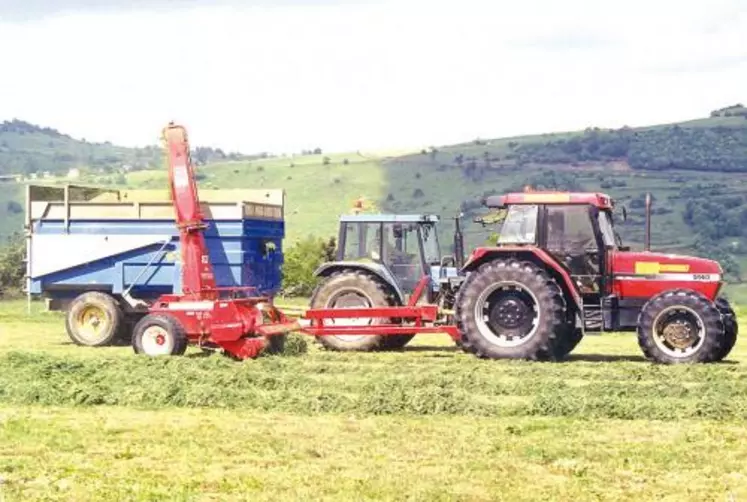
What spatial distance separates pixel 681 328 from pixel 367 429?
6.48 m

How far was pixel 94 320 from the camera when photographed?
20328 mm

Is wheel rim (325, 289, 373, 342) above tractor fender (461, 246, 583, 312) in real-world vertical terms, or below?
below

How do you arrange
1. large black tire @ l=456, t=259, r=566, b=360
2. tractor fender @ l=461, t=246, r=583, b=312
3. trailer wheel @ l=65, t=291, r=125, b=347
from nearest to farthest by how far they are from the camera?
1. large black tire @ l=456, t=259, r=566, b=360
2. tractor fender @ l=461, t=246, r=583, b=312
3. trailer wheel @ l=65, t=291, r=125, b=347

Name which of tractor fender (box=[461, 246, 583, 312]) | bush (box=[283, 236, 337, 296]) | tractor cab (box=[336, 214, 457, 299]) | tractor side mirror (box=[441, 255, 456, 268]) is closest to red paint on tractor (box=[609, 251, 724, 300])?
tractor fender (box=[461, 246, 583, 312])

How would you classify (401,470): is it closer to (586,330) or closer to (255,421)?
(255,421)

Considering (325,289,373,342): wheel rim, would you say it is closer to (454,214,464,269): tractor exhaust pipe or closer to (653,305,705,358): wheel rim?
(454,214,464,269): tractor exhaust pipe

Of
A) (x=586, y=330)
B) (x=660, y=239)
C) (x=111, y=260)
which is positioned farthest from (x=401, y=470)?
(x=660, y=239)

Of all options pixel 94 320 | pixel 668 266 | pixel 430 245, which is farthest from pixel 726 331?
pixel 94 320

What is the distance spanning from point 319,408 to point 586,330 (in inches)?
223

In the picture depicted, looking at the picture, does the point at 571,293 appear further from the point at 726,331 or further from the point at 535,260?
the point at 726,331

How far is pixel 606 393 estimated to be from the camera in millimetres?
13195

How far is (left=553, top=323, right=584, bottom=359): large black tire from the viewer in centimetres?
1662

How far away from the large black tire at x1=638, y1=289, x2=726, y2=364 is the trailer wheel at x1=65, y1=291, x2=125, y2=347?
8.54 meters

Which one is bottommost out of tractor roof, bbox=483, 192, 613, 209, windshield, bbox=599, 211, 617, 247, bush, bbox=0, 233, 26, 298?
bush, bbox=0, 233, 26, 298
